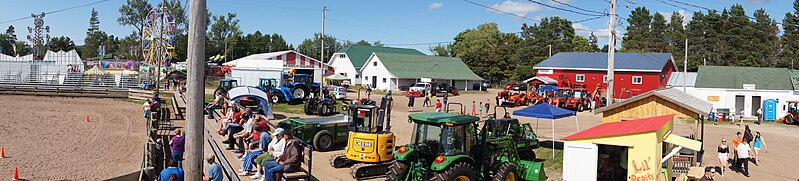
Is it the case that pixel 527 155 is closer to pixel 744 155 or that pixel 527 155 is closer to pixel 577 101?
pixel 744 155

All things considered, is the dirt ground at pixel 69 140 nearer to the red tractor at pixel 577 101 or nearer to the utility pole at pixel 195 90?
the utility pole at pixel 195 90

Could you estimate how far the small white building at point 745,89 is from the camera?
3462 centimetres

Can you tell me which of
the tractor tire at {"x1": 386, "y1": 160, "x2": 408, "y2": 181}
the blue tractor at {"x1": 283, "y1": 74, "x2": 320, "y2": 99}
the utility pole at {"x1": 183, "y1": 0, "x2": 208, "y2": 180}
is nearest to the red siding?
the blue tractor at {"x1": 283, "y1": 74, "x2": 320, "y2": 99}

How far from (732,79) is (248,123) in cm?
3379

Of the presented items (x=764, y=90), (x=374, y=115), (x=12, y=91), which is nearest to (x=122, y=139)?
(x=374, y=115)

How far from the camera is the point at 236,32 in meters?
96.9

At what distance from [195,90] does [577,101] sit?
33412mm

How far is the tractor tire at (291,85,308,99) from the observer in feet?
111

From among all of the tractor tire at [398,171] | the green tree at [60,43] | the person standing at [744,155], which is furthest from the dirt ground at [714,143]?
the green tree at [60,43]

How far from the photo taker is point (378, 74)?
59062mm

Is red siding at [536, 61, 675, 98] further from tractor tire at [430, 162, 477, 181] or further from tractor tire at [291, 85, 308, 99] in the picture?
tractor tire at [430, 162, 477, 181]

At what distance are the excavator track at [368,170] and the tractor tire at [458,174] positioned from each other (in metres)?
2.64

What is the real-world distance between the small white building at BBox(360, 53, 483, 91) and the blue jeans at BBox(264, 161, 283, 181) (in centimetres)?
4528

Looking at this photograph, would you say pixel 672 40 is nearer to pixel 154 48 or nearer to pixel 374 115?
pixel 154 48
